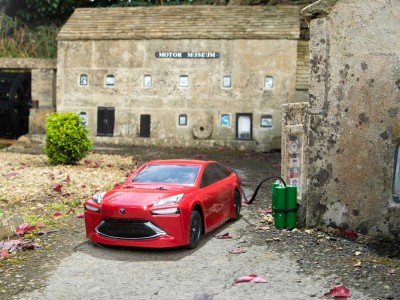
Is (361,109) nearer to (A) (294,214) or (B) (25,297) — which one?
(A) (294,214)

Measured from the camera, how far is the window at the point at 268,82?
2575cm

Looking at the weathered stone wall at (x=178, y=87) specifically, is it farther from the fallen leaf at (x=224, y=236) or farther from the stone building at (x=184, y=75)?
the fallen leaf at (x=224, y=236)

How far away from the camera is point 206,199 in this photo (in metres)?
9.91

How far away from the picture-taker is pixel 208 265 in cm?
851

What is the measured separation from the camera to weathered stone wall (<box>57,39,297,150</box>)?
84.5ft

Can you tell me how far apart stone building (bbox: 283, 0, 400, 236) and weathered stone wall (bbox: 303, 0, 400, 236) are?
2cm

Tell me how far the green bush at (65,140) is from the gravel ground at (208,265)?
5829mm

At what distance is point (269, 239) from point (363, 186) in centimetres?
178

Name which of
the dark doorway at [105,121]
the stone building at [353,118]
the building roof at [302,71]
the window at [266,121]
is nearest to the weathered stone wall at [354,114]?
the stone building at [353,118]

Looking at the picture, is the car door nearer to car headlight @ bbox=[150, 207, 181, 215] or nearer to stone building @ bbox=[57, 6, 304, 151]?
car headlight @ bbox=[150, 207, 181, 215]

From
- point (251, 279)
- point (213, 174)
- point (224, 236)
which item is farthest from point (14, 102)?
point (251, 279)

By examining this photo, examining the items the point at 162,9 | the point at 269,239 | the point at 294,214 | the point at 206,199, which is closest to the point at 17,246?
the point at 206,199

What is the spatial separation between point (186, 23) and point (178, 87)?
2.90 metres

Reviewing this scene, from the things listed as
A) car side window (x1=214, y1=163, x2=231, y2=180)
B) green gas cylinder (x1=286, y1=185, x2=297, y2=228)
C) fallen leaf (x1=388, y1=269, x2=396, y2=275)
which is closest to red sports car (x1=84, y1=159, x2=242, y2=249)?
car side window (x1=214, y1=163, x2=231, y2=180)
